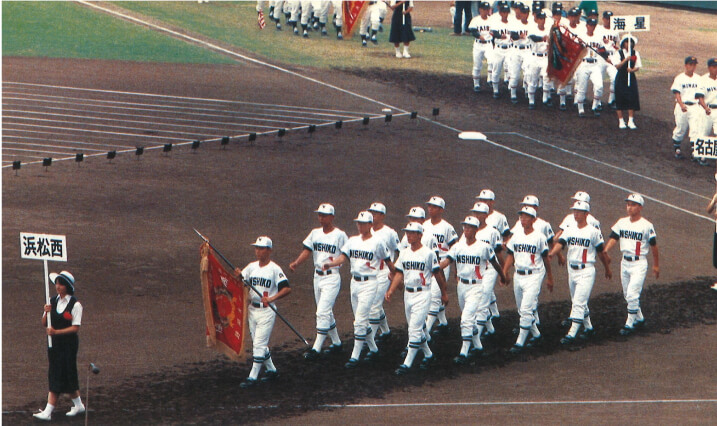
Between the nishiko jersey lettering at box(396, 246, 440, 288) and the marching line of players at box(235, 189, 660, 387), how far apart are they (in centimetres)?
1

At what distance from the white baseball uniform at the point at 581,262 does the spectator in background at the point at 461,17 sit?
68.3 feet

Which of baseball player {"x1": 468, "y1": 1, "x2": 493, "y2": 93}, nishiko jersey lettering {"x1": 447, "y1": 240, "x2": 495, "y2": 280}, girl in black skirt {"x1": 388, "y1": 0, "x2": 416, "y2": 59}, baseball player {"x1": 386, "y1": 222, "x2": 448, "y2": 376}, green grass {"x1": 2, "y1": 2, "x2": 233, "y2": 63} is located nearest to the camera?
baseball player {"x1": 386, "y1": 222, "x2": 448, "y2": 376}

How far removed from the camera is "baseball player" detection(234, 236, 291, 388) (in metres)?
14.7

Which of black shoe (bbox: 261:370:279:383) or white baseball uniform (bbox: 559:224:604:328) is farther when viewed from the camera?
white baseball uniform (bbox: 559:224:604:328)

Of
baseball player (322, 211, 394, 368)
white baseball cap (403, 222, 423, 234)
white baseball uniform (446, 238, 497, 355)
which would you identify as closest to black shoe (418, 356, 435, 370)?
white baseball uniform (446, 238, 497, 355)

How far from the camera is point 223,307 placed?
15.1 metres

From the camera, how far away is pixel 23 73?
1136 inches

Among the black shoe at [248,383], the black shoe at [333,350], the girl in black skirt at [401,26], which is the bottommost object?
the black shoe at [333,350]

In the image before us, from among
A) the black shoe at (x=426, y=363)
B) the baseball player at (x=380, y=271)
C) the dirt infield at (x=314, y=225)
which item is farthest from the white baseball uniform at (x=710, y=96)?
the black shoe at (x=426, y=363)

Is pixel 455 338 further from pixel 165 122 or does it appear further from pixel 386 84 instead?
pixel 386 84

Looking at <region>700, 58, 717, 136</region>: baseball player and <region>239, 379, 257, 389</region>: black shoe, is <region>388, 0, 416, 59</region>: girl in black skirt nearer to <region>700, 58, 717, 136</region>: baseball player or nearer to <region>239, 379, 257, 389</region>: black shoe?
<region>700, 58, 717, 136</region>: baseball player

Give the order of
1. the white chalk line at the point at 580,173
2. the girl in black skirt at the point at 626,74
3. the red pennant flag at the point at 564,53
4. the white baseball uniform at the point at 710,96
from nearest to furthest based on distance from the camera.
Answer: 1. the white chalk line at the point at 580,173
2. the white baseball uniform at the point at 710,96
3. the girl in black skirt at the point at 626,74
4. the red pennant flag at the point at 564,53

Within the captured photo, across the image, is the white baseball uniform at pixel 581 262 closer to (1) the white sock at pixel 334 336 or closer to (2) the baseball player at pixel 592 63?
(1) the white sock at pixel 334 336

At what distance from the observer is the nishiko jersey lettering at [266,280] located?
14875 mm
